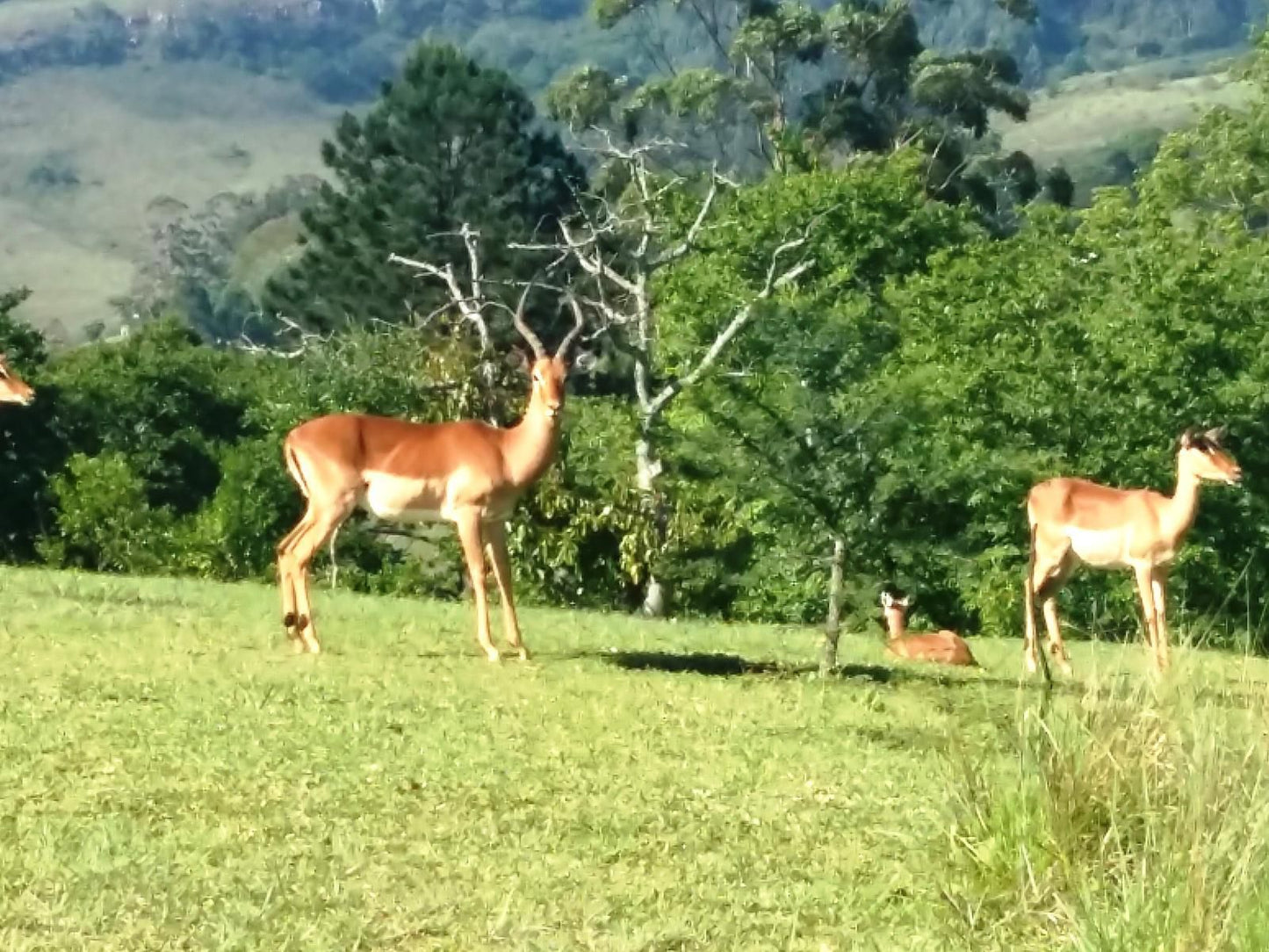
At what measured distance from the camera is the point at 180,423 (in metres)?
43.3

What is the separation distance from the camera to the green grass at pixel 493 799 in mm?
7613

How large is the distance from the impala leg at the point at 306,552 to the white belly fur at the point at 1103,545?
5798 millimetres

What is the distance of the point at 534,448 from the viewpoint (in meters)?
14.6

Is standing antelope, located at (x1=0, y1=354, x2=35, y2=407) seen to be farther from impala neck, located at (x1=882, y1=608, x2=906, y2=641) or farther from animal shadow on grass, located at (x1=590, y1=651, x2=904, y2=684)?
impala neck, located at (x1=882, y1=608, x2=906, y2=641)

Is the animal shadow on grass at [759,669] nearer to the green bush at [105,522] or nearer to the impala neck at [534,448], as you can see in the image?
the impala neck at [534,448]

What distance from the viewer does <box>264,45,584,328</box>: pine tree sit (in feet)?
187

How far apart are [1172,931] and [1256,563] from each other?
75.4 feet

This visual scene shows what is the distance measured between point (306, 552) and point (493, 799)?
505 cm

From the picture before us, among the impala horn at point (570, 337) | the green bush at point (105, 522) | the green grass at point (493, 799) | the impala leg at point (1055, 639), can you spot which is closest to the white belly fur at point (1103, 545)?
the impala leg at point (1055, 639)

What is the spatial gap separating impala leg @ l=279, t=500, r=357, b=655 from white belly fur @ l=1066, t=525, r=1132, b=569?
5.80 meters

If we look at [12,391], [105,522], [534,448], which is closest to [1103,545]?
[534,448]

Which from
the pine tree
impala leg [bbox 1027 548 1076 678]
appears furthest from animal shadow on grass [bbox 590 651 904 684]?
the pine tree

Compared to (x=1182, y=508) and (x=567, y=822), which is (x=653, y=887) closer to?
(x=567, y=822)

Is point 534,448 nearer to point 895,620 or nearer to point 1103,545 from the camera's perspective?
point 1103,545
